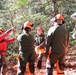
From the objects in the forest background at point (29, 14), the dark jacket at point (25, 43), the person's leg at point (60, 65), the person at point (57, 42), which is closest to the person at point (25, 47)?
the dark jacket at point (25, 43)

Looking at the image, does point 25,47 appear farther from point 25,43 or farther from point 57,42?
point 57,42

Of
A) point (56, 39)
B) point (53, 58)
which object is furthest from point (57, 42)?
point (53, 58)

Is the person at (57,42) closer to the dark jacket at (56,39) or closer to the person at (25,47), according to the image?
the dark jacket at (56,39)

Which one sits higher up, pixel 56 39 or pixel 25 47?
pixel 56 39

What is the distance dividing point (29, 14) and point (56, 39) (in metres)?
8.57

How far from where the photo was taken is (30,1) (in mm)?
14766

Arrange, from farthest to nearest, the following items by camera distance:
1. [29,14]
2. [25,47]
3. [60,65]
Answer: [29,14] < [25,47] < [60,65]

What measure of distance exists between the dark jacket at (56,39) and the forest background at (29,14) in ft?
20.7

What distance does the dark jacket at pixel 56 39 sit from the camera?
572 centimetres

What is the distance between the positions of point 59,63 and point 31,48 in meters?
0.97

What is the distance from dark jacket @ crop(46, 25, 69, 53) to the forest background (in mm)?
→ 6320

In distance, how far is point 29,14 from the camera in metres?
14.1

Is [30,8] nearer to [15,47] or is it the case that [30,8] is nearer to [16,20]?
[16,20]

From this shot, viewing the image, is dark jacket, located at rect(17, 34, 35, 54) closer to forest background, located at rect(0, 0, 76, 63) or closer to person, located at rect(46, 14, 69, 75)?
person, located at rect(46, 14, 69, 75)
